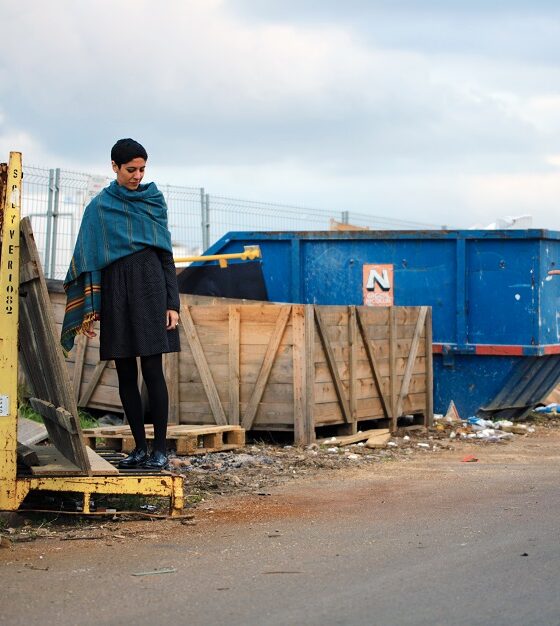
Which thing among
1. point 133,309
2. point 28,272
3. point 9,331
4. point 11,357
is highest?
point 28,272

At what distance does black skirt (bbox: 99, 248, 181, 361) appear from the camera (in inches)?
261

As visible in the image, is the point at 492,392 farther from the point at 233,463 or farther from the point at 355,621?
the point at 355,621

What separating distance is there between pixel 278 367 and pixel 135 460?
3.72 metres

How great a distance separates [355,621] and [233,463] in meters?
4.79

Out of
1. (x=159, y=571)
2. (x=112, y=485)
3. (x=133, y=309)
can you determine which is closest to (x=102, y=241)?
(x=133, y=309)

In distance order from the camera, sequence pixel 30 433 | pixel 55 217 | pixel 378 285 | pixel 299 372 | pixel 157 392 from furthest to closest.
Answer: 1. pixel 55 217
2. pixel 378 285
3. pixel 299 372
4. pixel 30 433
5. pixel 157 392

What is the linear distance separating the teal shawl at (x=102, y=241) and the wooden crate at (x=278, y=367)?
12.6ft

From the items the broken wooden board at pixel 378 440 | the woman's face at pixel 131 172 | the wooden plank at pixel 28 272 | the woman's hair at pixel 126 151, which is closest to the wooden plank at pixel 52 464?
the wooden plank at pixel 28 272

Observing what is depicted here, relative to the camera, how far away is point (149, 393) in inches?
274

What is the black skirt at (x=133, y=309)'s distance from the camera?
6.62m

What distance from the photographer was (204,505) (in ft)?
23.3

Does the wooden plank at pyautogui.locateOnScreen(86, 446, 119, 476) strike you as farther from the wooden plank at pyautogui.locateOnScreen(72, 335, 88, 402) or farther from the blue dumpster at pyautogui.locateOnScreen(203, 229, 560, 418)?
the blue dumpster at pyautogui.locateOnScreen(203, 229, 560, 418)

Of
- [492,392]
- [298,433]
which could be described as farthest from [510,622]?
[492,392]

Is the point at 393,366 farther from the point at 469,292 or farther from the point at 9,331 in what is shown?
the point at 9,331
